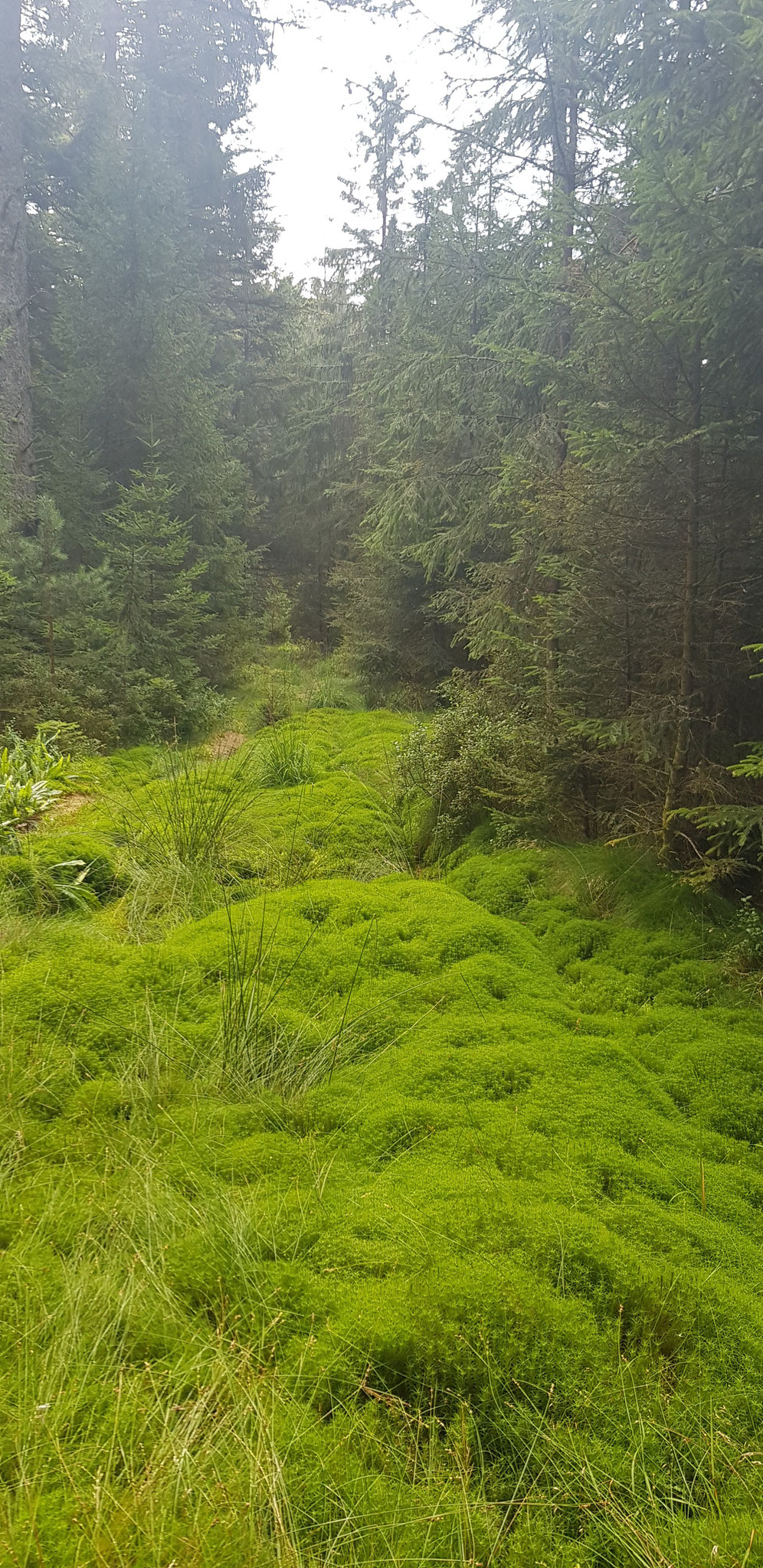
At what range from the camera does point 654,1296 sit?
6.03ft

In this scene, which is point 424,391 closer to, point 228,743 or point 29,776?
point 228,743

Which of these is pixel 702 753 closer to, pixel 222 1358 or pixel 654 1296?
pixel 654 1296

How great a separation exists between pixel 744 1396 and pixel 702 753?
309cm

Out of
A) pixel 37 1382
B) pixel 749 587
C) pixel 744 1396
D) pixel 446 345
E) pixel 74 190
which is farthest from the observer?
pixel 74 190

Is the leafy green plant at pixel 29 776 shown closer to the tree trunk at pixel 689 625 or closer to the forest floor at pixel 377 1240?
the forest floor at pixel 377 1240

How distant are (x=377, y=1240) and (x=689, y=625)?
341cm

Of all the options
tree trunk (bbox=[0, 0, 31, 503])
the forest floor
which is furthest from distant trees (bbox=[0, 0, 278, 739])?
the forest floor

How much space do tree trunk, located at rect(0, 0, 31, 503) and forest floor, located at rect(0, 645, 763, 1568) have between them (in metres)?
8.28

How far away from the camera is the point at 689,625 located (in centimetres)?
397

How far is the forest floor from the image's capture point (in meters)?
1.36

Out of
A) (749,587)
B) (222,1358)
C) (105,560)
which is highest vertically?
(105,560)

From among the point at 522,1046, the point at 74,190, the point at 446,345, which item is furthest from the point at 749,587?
the point at 74,190

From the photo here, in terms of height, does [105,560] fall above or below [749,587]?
above

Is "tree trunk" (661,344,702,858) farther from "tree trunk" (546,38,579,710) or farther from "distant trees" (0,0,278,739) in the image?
"distant trees" (0,0,278,739)
